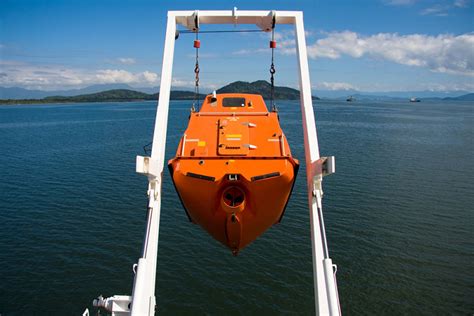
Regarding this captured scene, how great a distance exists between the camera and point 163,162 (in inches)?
284

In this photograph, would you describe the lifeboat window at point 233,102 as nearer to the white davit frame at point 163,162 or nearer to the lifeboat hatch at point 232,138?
the lifeboat hatch at point 232,138

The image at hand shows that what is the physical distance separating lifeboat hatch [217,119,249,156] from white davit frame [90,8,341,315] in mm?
1232

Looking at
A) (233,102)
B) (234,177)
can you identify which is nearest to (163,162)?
(234,177)

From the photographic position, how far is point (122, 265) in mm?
15648

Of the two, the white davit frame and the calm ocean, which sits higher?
the white davit frame

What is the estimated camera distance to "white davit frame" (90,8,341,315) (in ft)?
19.2

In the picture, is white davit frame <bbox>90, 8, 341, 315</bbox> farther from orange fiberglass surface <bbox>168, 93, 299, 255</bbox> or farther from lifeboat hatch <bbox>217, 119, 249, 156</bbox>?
lifeboat hatch <bbox>217, 119, 249, 156</bbox>

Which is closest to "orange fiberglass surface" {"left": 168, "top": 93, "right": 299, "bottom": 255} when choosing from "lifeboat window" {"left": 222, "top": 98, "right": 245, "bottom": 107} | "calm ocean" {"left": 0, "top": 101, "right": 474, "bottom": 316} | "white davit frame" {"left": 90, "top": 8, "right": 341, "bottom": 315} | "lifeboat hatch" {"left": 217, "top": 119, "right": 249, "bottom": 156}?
"lifeboat hatch" {"left": 217, "top": 119, "right": 249, "bottom": 156}

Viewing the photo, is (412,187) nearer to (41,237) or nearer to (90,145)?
(41,237)

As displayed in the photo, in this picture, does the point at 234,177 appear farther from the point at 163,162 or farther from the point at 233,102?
the point at 233,102

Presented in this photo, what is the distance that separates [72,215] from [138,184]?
20.0ft

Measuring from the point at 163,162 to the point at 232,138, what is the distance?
1.51m

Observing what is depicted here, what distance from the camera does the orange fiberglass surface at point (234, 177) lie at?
630 cm

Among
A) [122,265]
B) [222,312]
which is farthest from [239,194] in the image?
[122,265]
